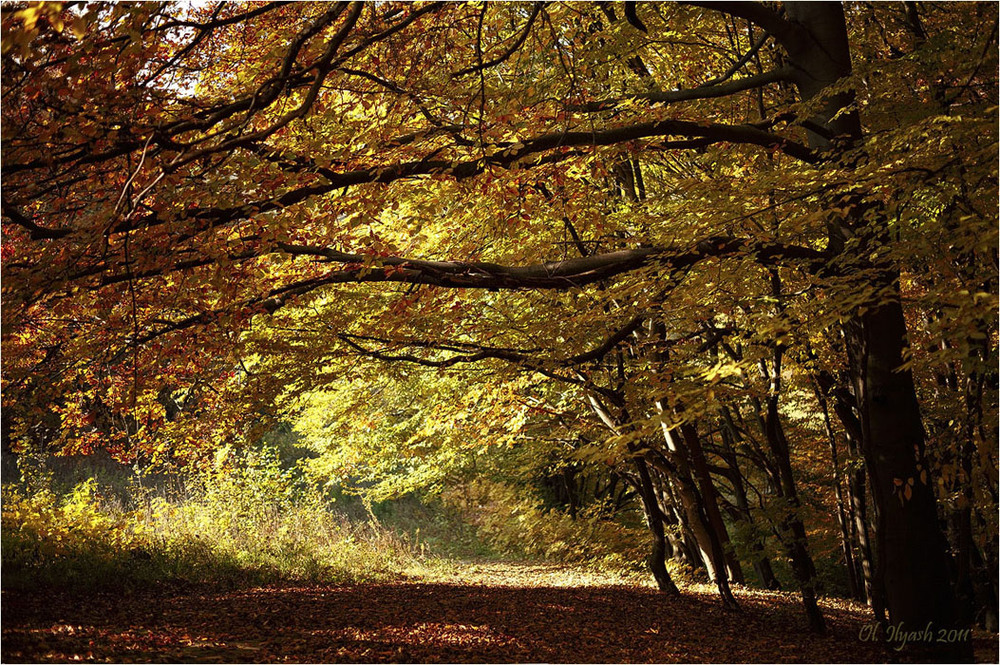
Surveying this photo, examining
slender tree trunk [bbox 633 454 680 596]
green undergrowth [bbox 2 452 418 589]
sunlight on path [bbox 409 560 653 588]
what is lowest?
sunlight on path [bbox 409 560 653 588]

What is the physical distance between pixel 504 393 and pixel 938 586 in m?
5.08

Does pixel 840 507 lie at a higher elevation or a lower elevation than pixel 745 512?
lower

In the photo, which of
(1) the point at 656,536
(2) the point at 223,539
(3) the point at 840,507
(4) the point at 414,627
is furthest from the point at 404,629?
(3) the point at 840,507

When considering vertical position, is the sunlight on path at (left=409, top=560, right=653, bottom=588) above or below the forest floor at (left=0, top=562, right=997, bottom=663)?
below

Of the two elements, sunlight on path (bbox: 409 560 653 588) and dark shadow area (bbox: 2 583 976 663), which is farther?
sunlight on path (bbox: 409 560 653 588)

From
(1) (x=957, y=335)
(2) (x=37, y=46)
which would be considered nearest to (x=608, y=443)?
(1) (x=957, y=335)

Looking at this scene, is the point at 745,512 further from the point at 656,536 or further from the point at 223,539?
Answer: the point at 223,539

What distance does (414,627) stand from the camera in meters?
7.12

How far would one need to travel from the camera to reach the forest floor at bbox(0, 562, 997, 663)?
5.77 metres

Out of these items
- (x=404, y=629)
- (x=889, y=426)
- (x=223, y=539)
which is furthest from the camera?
(x=223, y=539)

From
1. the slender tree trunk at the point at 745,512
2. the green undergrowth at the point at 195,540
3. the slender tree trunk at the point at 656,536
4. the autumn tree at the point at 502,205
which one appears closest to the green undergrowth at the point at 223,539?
the green undergrowth at the point at 195,540

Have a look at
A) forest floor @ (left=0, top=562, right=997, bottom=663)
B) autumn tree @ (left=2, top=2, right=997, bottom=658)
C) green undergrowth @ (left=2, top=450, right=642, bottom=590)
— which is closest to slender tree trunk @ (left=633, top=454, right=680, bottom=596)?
forest floor @ (left=0, top=562, right=997, bottom=663)

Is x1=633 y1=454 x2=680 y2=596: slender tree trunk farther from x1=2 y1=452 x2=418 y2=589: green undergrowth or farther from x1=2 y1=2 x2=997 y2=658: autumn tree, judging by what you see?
x1=2 y1=452 x2=418 y2=589: green undergrowth

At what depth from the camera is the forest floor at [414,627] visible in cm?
577
